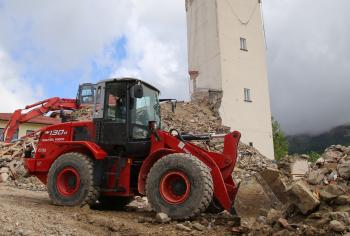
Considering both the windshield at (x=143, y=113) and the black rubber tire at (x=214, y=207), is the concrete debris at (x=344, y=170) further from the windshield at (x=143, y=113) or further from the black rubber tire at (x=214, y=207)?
the windshield at (x=143, y=113)

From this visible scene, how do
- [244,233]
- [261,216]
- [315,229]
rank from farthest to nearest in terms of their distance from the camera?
[261,216]
[244,233]
[315,229]

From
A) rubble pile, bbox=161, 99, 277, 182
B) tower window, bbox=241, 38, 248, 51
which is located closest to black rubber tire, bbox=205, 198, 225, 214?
rubble pile, bbox=161, 99, 277, 182

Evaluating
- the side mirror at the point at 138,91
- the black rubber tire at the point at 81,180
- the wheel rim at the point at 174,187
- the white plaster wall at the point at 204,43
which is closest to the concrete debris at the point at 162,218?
the wheel rim at the point at 174,187

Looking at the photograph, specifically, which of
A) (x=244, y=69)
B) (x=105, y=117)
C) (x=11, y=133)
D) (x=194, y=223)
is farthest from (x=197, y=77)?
(x=194, y=223)

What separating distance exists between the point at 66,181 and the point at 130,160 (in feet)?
5.04

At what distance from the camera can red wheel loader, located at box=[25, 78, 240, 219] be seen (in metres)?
8.03

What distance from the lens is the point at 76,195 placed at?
9227 mm

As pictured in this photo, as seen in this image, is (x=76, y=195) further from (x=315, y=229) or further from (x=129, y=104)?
(x=315, y=229)

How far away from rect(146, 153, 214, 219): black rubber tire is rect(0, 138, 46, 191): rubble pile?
889cm

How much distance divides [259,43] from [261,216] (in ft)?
75.3

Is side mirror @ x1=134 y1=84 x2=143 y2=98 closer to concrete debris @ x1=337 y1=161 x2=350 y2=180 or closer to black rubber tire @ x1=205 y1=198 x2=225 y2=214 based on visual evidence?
black rubber tire @ x1=205 y1=198 x2=225 y2=214

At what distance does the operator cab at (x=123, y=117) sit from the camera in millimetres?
9266

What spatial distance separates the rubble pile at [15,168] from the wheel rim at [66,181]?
6769 mm

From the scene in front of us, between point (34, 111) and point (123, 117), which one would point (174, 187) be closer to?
point (123, 117)
